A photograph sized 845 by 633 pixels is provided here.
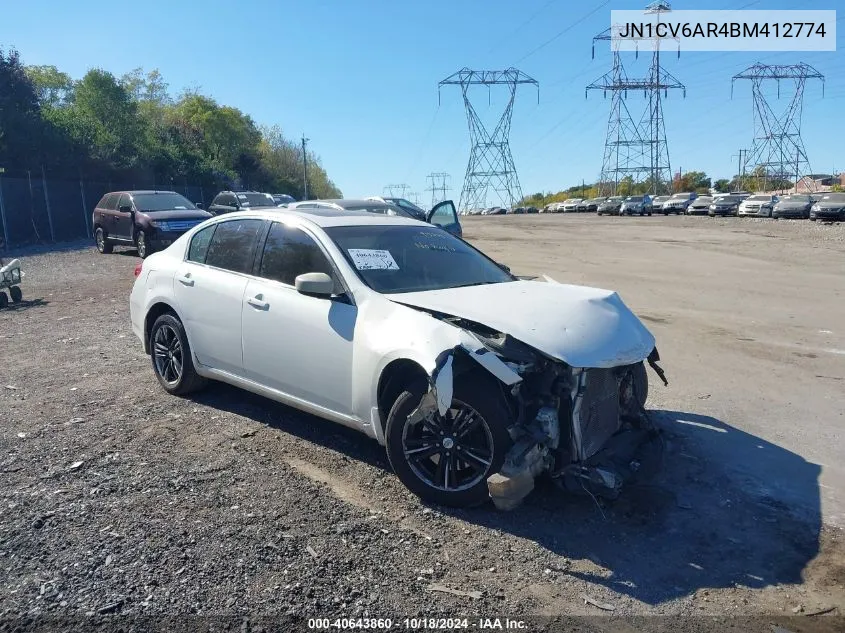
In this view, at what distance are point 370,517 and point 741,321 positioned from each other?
7575 mm

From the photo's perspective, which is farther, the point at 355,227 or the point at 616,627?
the point at 355,227

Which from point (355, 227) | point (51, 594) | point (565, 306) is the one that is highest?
point (355, 227)

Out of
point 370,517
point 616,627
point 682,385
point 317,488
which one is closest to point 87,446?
point 317,488

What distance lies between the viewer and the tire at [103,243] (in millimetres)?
20191

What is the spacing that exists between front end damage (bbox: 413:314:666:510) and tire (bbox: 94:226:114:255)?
1867 centimetres

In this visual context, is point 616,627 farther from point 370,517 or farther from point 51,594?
point 51,594

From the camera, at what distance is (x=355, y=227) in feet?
17.4

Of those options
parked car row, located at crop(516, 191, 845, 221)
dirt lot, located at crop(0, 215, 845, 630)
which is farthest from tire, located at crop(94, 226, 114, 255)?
parked car row, located at crop(516, 191, 845, 221)

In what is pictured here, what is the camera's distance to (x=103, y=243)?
20375mm

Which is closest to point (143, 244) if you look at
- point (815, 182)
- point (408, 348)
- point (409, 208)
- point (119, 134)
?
point (409, 208)

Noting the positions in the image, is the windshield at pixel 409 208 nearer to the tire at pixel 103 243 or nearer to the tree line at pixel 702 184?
the tire at pixel 103 243

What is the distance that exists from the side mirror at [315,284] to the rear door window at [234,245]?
3.22 ft

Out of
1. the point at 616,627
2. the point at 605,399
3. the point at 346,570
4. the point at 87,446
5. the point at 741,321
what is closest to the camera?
the point at 616,627

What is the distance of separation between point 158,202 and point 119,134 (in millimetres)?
19961
